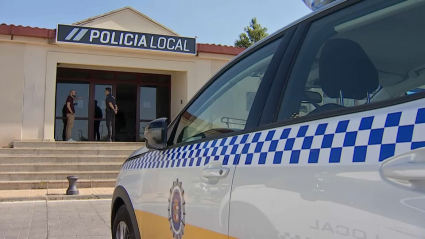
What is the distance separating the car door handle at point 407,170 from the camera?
1013 mm

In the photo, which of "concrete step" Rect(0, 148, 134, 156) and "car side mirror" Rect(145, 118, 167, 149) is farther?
"concrete step" Rect(0, 148, 134, 156)

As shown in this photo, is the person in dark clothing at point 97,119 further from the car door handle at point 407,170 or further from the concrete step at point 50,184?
the car door handle at point 407,170

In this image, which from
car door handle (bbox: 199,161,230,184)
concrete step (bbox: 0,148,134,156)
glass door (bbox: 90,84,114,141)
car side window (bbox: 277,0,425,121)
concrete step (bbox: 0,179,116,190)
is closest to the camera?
car side window (bbox: 277,0,425,121)

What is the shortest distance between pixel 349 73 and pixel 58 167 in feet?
35.1

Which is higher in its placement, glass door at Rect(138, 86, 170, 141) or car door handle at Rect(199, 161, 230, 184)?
glass door at Rect(138, 86, 170, 141)

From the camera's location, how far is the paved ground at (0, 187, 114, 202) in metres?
8.67

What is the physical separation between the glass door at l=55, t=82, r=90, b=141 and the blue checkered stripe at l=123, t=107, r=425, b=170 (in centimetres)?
1373

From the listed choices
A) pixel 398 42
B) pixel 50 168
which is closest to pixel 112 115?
pixel 50 168

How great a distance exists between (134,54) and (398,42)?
42.5ft

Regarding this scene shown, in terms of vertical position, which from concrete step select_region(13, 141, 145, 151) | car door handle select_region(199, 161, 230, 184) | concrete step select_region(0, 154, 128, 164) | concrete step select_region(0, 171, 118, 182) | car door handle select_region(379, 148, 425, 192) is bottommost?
concrete step select_region(0, 171, 118, 182)

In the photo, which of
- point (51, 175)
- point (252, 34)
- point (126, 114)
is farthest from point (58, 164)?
point (252, 34)

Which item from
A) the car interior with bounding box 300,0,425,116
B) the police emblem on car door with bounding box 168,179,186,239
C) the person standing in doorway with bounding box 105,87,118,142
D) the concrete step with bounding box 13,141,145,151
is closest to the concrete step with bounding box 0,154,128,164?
the concrete step with bounding box 13,141,145,151

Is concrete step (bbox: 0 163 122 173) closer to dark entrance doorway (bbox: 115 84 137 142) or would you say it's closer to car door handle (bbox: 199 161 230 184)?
dark entrance doorway (bbox: 115 84 137 142)

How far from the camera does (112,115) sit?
13.6 metres
